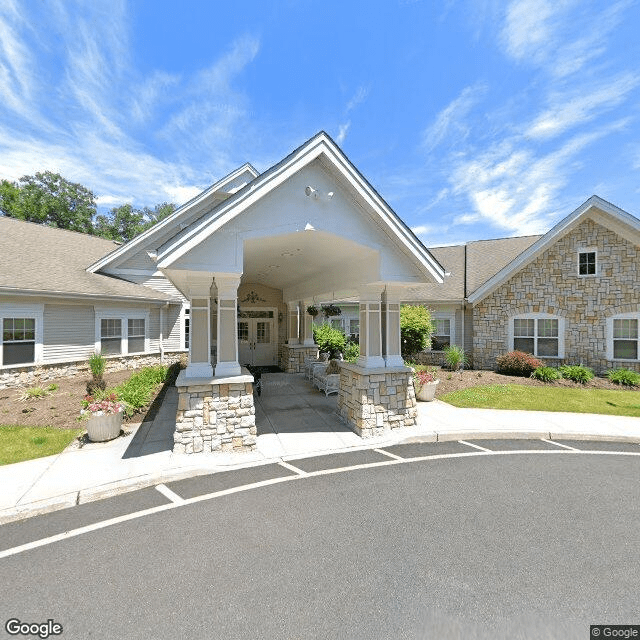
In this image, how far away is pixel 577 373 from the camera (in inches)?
555

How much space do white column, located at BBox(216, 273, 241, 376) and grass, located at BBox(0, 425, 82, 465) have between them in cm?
388

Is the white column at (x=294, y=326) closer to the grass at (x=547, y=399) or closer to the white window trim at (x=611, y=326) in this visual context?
the grass at (x=547, y=399)

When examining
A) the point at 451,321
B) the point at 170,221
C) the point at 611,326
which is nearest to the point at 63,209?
the point at 170,221

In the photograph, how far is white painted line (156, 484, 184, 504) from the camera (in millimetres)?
5117

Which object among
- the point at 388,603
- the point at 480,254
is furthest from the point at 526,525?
the point at 480,254

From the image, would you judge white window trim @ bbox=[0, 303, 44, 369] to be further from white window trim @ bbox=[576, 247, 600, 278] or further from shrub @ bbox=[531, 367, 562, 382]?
white window trim @ bbox=[576, 247, 600, 278]

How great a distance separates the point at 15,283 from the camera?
1197 cm

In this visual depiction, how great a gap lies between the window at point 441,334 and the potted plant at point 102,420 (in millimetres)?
15756

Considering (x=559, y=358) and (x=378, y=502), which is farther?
(x=559, y=358)

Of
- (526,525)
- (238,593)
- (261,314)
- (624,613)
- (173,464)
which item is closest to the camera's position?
(624,613)

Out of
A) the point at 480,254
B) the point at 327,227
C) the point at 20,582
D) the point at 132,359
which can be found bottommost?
the point at 20,582

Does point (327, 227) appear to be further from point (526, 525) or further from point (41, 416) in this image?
point (41, 416)

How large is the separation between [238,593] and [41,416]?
8.95 meters

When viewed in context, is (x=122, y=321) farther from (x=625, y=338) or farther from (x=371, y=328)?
(x=625, y=338)
